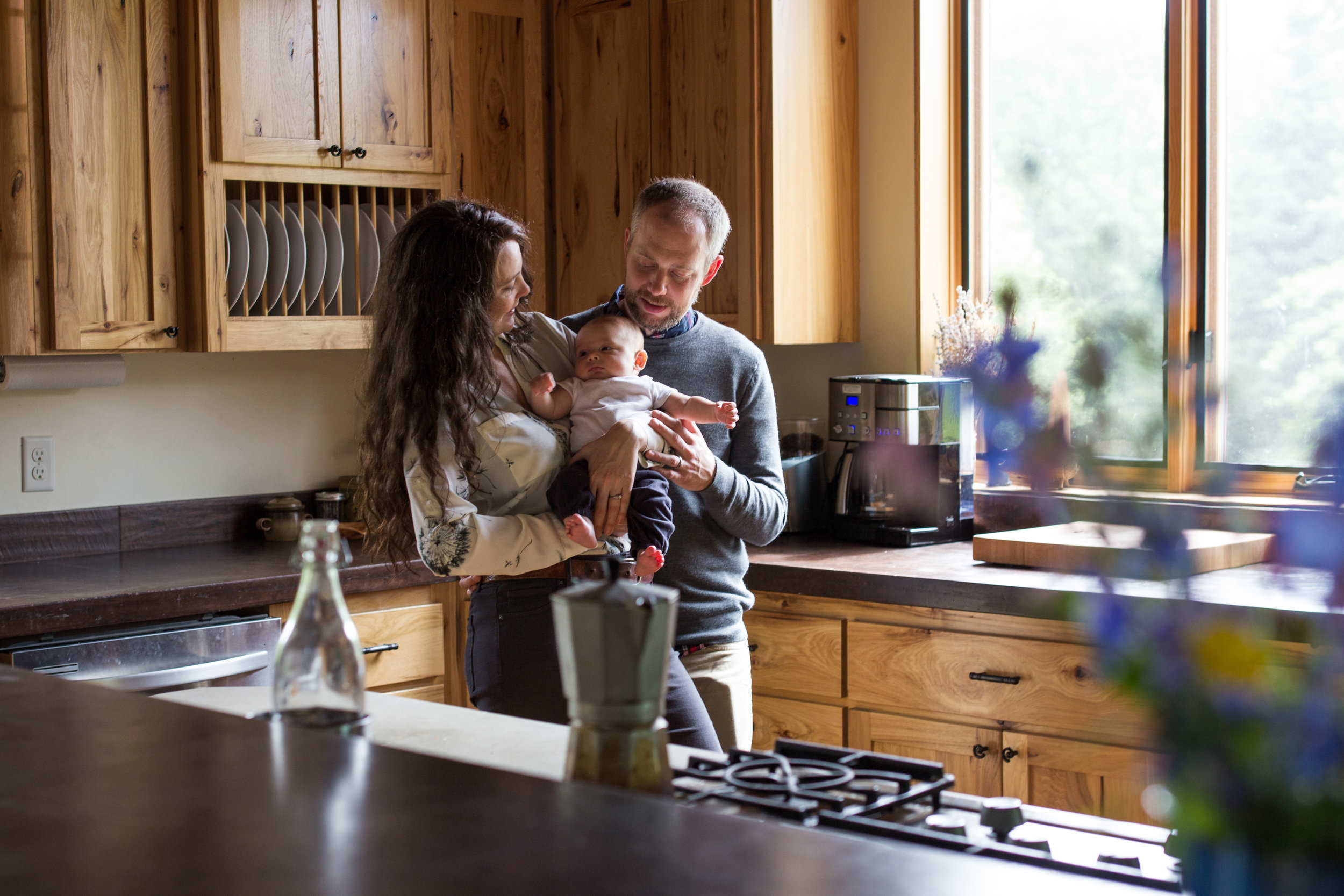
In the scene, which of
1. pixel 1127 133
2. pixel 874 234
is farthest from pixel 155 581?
pixel 1127 133

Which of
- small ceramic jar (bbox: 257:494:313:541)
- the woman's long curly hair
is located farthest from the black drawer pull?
small ceramic jar (bbox: 257:494:313:541)

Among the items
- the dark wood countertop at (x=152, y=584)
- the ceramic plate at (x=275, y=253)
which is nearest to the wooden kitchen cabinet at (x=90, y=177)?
the ceramic plate at (x=275, y=253)

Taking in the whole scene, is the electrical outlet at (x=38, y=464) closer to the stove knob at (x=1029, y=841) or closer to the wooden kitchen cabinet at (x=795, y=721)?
the wooden kitchen cabinet at (x=795, y=721)

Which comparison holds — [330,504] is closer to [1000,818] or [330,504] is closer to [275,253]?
[275,253]

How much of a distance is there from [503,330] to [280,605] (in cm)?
122

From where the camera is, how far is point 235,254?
10.2 ft

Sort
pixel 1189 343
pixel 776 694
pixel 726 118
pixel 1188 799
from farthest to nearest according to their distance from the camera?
pixel 726 118 < pixel 1189 343 < pixel 776 694 < pixel 1188 799

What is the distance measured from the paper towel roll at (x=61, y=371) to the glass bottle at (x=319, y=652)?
2.30 metres

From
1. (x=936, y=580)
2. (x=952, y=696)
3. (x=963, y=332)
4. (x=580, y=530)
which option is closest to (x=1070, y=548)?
(x=936, y=580)

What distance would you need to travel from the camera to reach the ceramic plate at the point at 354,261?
3369mm

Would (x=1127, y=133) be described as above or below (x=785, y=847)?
above

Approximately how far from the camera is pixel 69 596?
257 cm

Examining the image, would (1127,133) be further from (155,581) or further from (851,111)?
(155,581)

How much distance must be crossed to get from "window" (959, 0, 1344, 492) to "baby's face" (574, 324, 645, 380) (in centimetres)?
114
